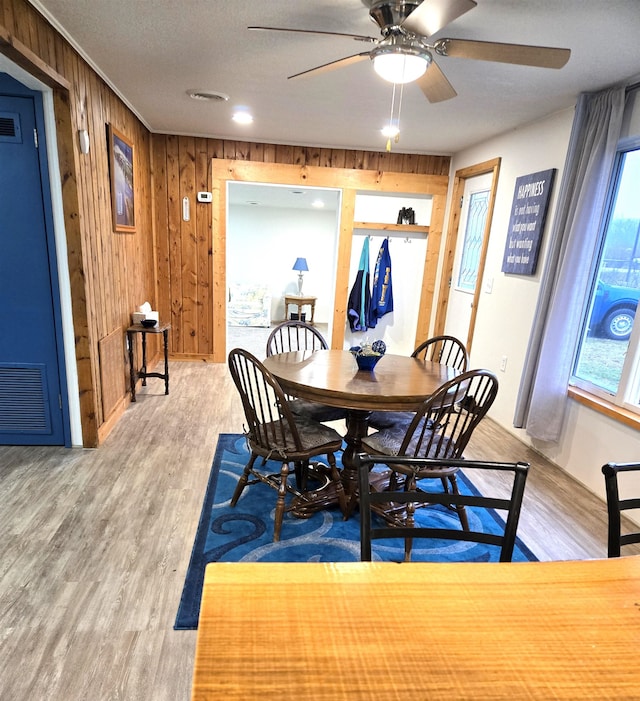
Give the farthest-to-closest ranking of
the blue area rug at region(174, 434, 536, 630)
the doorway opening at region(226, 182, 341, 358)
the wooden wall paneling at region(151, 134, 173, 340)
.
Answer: the doorway opening at region(226, 182, 341, 358)
the wooden wall paneling at region(151, 134, 173, 340)
the blue area rug at region(174, 434, 536, 630)

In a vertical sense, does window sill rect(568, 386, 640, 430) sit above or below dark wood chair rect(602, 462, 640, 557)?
below

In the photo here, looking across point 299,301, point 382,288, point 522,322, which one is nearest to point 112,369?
point 382,288

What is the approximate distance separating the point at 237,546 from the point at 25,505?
1194mm

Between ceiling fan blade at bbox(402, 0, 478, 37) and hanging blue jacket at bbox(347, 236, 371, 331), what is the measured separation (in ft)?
11.1

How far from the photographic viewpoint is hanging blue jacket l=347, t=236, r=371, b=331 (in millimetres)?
5172

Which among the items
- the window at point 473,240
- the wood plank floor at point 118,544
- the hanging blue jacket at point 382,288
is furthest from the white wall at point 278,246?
the wood plank floor at point 118,544

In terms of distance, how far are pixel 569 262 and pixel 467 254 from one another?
1.91m

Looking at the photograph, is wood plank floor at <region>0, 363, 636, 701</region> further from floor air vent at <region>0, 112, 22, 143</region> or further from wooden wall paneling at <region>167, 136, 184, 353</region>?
floor air vent at <region>0, 112, 22, 143</region>

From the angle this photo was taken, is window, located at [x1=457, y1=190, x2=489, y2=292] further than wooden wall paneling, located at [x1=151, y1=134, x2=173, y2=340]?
No

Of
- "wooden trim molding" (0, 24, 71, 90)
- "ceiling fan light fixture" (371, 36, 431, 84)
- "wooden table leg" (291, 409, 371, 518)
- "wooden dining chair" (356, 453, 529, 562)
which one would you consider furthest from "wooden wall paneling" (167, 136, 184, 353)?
"wooden dining chair" (356, 453, 529, 562)

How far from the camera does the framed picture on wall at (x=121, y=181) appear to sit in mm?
3326

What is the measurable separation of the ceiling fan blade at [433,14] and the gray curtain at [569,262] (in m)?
1.58

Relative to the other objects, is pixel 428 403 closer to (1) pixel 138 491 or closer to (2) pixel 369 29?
(1) pixel 138 491

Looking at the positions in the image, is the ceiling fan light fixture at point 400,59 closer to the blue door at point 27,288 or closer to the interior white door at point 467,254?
the blue door at point 27,288
